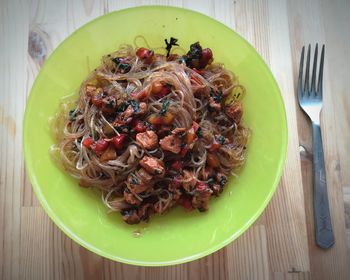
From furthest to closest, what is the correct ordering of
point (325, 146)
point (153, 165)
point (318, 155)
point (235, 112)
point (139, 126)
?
1. point (325, 146)
2. point (318, 155)
3. point (235, 112)
4. point (139, 126)
5. point (153, 165)

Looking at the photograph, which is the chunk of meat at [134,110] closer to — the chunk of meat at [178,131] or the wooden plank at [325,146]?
the chunk of meat at [178,131]

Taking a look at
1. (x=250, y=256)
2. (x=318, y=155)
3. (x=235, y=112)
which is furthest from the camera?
(x=318, y=155)

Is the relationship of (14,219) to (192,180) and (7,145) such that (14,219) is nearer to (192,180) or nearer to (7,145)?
(7,145)

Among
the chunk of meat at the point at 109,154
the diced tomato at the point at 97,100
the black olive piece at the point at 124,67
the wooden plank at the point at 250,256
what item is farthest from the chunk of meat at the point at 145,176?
the wooden plank at the point at 250,256

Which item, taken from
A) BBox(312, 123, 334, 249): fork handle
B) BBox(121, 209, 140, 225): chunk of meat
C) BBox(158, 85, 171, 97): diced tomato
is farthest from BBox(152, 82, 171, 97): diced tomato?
BBox(312, 123, 334, 249): fork handle

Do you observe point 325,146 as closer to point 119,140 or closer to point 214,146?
point 214,146

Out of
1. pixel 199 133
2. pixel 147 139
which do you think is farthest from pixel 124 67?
pixel 199 133

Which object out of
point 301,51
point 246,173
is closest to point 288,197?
point 246,173
